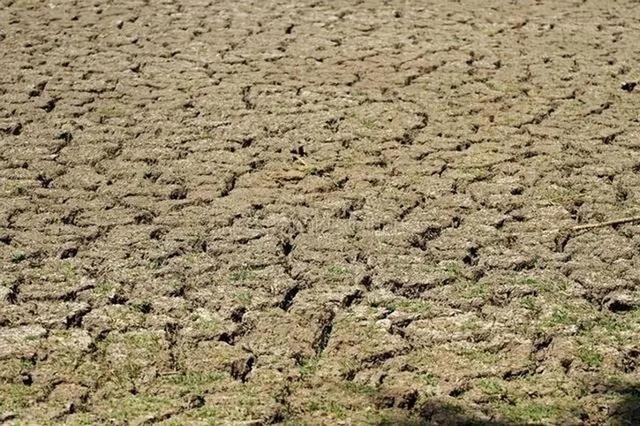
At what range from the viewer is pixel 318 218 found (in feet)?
13.6

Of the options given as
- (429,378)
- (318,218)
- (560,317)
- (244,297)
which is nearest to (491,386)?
(429,378)

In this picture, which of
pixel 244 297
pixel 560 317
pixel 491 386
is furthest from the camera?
pixel 244 297

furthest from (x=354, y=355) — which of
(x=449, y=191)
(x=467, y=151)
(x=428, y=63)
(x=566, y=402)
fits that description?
(x=428, y=63)

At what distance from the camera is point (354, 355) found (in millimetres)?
3285

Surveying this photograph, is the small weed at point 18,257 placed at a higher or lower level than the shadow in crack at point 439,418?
higher

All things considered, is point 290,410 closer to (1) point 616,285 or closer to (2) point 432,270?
(2) point 432,270

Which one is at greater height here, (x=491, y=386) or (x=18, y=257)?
(x=18, y=257)

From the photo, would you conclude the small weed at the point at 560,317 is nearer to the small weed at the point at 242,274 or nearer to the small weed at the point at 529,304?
the small weed at the point at 529,304

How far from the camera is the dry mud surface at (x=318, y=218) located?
3156 mm

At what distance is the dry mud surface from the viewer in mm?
3156

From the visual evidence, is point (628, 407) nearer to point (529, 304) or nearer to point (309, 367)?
point (529, 304)

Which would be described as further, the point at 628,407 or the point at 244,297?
the point at 244,297

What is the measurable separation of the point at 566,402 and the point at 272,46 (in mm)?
3272

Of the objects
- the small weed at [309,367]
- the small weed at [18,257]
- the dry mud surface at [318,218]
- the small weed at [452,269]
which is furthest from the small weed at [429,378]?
the small weed at [18,257]
